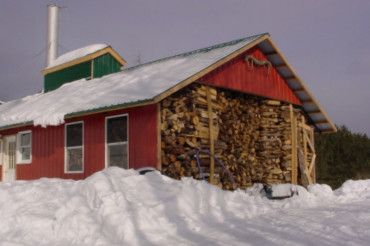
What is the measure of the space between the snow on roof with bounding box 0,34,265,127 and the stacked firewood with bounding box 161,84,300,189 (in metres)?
0.69

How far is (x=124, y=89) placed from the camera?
13016 millimetres

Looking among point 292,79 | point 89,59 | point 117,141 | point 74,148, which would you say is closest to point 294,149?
point 292,79

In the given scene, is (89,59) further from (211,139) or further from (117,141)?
(211,139)

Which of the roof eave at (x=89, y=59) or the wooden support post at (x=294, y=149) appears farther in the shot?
the roof eave at (x=89, y=59)

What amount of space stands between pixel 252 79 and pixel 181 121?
14.1ft

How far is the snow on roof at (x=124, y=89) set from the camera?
1172 cm

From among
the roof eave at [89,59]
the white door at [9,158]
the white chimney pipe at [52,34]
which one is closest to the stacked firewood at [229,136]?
the roof eave at [89,59]

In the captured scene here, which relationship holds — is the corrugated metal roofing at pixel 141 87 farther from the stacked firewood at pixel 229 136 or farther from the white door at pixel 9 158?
the white door at pixel 9 158

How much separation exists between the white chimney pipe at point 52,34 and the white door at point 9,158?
1127 centimetres

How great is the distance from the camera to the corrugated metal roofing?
455 inches

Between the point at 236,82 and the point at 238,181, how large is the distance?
10.7 feet

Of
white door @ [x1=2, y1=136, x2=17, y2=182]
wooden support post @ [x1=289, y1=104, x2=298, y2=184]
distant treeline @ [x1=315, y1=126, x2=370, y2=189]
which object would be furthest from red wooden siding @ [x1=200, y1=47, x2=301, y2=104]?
distant treeline @ [x1=315, y1=126, x2=370, y2=189]

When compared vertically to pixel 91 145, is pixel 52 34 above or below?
above

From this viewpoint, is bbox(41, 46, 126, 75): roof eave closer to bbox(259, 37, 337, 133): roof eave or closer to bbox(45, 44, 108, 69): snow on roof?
bbox(45, 44, 108, 69): snow on roof
